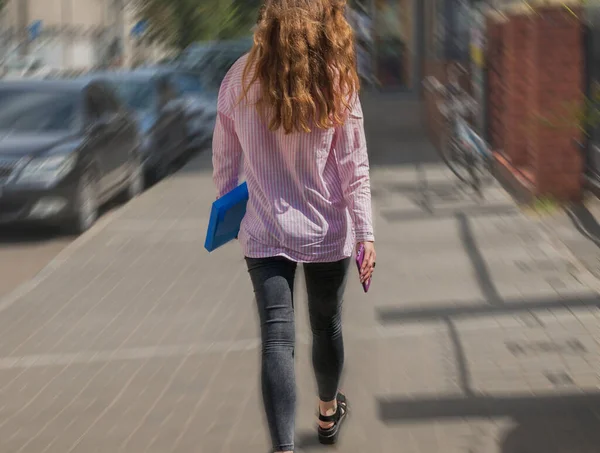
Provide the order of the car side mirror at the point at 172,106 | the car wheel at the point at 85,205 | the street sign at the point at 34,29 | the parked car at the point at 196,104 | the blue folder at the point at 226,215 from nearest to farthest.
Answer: the blue folder at the point at 226,215, the car wheel at the point at 85,205, the car side mirror at the point at 172,106, the parked car at the point at 196,104, the street sign at the point at 34,29

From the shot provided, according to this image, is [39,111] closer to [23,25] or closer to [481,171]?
[481,171]

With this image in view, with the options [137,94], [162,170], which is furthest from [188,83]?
[162,170]

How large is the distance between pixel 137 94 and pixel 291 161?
10.2m

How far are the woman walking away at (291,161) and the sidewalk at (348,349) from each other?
0.82m

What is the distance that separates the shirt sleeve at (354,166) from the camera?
3.41 m

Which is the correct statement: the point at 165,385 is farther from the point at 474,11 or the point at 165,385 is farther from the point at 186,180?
the point at 186,180

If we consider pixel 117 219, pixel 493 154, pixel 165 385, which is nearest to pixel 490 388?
pixel 165 385

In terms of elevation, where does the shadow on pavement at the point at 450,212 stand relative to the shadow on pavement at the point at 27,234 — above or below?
above

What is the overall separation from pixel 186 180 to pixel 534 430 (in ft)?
27.1

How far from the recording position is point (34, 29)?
18.2 metres

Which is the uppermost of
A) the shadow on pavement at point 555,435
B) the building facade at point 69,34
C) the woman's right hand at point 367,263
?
the woman's right hand at point 367,263

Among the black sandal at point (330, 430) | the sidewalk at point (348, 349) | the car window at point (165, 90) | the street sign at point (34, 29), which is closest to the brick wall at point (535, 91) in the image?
the sidewalk at point (348, 349)

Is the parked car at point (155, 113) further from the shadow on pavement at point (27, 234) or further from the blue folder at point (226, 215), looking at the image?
the blue folder at point (226, 215)

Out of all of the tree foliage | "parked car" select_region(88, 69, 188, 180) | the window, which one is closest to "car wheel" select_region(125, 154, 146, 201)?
"parked car" select_region(88, 69, 188, 180)
